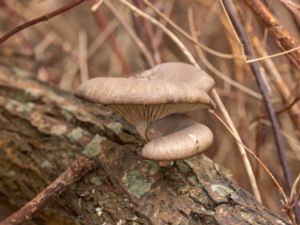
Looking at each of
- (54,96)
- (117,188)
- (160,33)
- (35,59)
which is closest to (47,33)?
(35,59)

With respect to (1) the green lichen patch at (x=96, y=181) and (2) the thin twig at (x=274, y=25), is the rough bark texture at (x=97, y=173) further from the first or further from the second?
(2) the thin twig at (x=274, y=25)

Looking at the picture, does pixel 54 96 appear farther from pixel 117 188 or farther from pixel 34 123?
pixel 117 188

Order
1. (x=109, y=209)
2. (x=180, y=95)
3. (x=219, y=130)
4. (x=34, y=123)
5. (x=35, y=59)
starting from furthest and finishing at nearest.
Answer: (x=219, y=130)
(x=35, y=59)
(x=34, y=123)
(x=109, y=209)
(x=180, y=95)

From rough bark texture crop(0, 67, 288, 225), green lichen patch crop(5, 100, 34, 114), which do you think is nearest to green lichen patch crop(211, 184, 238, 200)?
rough bark texture crop(0, 67, 288, 225)

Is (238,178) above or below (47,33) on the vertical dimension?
below

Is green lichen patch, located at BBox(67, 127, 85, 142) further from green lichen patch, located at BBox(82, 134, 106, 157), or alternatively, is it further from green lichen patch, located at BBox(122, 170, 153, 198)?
green lichen patch, located at BBox(122, 170, 153, 198)

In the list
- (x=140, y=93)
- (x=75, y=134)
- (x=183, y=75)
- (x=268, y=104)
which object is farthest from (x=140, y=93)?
(x=268, y=104)

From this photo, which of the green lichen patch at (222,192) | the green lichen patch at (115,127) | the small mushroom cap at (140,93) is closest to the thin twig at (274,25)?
the small mushroom cap at (140,93)

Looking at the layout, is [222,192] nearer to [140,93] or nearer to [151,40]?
[140,93]
